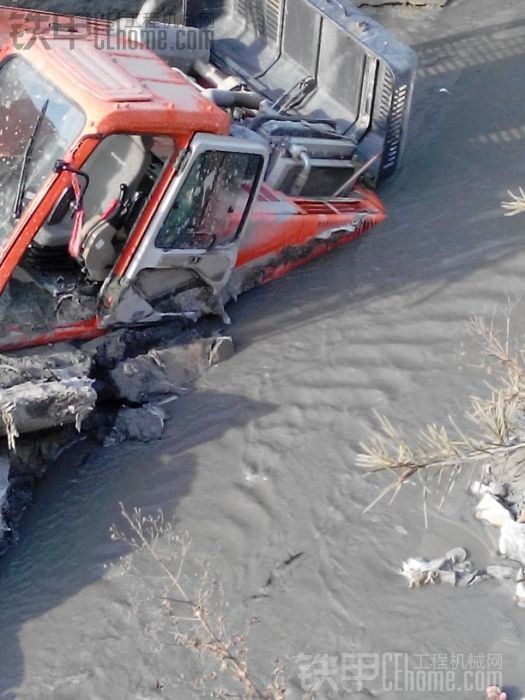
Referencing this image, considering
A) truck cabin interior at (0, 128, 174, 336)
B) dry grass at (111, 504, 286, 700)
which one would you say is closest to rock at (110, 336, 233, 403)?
truck cabin interior at (0, 128, 174, 336)

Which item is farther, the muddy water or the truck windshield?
the truck windshield

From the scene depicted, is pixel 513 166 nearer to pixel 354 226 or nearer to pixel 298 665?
pixel 354 226

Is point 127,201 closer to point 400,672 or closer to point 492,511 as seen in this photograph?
point 492,511

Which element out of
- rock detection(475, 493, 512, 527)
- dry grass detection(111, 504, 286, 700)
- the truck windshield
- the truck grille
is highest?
the truck windshield

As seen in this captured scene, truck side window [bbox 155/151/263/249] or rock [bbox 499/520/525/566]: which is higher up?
truck side window [bbox 155/151/263/249]

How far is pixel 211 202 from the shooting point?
19.6ft

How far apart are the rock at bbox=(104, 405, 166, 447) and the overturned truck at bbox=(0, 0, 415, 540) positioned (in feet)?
0.51

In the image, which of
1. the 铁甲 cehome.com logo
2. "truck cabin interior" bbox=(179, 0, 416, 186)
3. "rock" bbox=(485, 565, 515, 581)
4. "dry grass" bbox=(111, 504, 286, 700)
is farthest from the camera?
"truck cabin interior" bbox=(179, 0, 416, 186)

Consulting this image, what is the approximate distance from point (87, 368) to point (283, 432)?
1129 millimetres

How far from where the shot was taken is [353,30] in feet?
24.6

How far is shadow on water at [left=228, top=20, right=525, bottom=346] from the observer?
6.95 metres

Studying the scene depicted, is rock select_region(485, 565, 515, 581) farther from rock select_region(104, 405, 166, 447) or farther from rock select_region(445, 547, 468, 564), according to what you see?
rock select_region(104, 405, 166, 447)

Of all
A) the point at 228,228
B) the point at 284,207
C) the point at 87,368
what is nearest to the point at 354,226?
the point at 284,207

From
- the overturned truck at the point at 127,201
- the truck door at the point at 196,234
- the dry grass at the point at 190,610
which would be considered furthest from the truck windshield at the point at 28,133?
the dry grass at the point at 190,610
